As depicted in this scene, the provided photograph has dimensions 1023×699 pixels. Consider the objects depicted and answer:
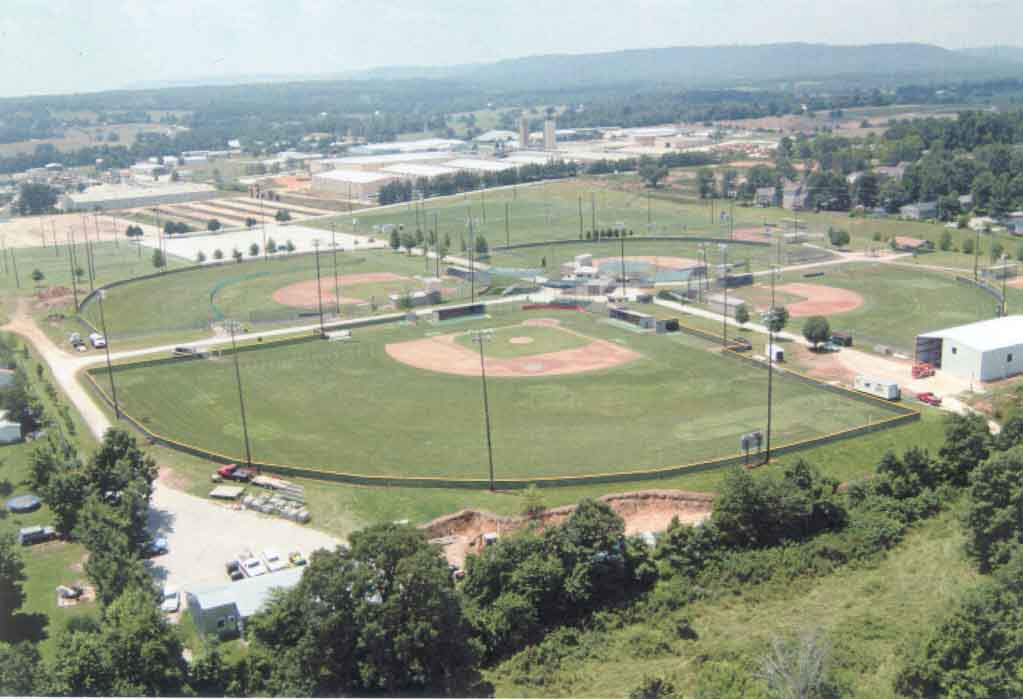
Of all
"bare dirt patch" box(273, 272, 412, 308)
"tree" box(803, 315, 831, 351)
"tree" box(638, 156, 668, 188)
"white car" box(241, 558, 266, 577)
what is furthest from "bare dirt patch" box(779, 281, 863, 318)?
"tree" box(638, 156, 668, 188)

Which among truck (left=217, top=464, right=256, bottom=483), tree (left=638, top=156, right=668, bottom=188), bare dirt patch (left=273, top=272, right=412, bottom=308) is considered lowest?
bare dirt patch (left=273, top=272, right=412, bottom=308)

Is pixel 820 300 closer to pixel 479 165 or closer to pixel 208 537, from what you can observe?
pixel 208 537

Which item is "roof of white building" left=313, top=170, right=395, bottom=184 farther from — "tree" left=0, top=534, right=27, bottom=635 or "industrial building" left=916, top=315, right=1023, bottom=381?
"tree" left=0, top=534, right=27, bottom=635

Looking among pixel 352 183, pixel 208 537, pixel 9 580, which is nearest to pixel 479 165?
pixel 352 183

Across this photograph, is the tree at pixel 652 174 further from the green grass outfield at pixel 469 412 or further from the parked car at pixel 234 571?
the parked car at pixel 234 571

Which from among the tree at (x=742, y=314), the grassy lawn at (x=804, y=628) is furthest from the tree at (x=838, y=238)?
the grassy lawn at (x=804, y=628)

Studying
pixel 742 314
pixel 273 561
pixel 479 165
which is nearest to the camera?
pixel 273 561
